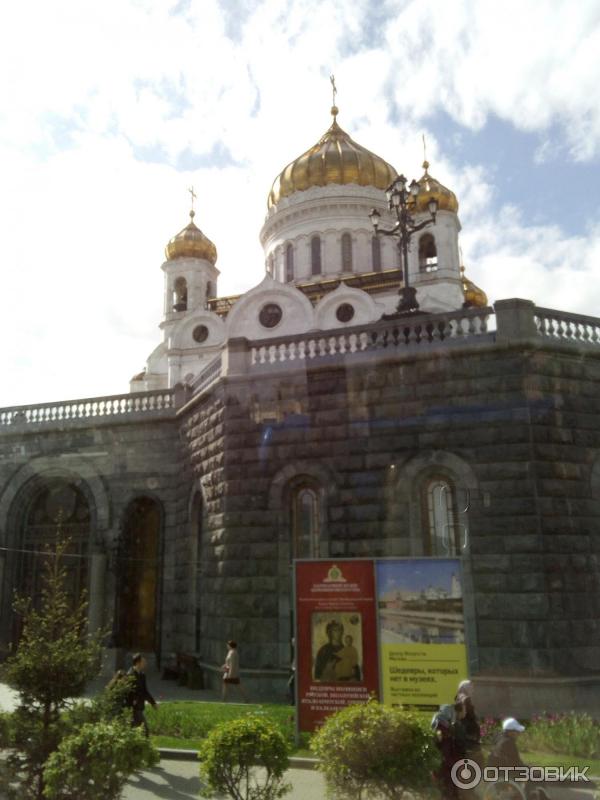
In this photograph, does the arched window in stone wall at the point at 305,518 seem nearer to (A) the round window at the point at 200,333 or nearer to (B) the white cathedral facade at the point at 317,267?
(B) the white cathedral facade at the point at 317,267

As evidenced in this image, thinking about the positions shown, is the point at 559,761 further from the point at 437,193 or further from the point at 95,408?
the point at 437,193

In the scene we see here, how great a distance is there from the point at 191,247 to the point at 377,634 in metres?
37.3

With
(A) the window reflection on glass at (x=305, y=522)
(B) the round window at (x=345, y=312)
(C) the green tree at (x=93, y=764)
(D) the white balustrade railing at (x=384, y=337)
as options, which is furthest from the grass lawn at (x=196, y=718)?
(B) the round window at (x=345, y=312)

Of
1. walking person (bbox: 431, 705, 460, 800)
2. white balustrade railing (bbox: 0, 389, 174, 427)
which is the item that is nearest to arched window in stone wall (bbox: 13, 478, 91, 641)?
white balustrade railing (bbox: 0, 389, 174, 427)

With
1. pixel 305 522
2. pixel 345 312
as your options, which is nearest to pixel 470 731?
pixel 305 522

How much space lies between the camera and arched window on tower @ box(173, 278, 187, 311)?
43.3m

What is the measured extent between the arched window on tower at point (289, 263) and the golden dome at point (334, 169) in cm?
285

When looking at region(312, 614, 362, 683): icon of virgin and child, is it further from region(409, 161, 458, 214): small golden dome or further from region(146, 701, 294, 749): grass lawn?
region(409, 161, 458, 214): small golden dome

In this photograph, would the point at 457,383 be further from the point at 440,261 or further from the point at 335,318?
the point at 440,261

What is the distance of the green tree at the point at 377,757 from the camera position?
6223 mm

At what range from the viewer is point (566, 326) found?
1384 centimetres

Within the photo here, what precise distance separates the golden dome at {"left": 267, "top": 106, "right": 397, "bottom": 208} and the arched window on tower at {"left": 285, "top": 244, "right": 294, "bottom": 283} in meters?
2.85

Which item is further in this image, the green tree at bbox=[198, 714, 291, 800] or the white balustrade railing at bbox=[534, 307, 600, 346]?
the white balustrade railing at bbox=[534, 307, 600, 346]

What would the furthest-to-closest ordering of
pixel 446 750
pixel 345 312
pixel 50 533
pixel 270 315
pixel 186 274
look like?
pixel 186 274 < pixel 270 315 < pixel 345 312 < pixel 50 533 < pixel 446 750
